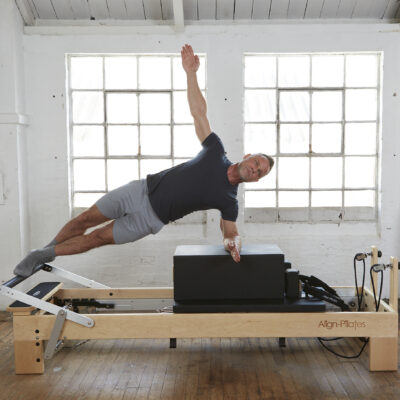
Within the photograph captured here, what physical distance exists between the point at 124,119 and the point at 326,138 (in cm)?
213

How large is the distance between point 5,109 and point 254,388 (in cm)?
346

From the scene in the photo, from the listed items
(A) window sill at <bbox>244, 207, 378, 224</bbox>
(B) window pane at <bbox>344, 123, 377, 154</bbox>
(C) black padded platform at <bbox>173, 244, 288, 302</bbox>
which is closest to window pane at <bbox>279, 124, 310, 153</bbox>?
(B) window pane at <bbox>344, 123, 377, 154</bbox>

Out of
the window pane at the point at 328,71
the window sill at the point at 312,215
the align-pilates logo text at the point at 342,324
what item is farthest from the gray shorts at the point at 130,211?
the window pane at the point at 328,71

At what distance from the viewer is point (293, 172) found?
5.23 metres

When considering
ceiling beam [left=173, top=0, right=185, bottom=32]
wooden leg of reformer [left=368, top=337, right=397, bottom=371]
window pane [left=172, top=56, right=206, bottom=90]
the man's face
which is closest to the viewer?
the man's face

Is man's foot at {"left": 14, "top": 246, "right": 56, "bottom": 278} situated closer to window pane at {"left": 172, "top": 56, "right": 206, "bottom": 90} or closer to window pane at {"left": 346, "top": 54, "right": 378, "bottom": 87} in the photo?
window pane at {"left": 172, "top": 56, "right": 206, "bottom": 90}

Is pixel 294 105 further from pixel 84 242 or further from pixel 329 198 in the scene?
pixel 84 242

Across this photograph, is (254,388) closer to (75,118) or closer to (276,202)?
(276,202)

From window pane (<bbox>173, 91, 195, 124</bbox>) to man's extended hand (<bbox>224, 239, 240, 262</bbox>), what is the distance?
2043 millimetres

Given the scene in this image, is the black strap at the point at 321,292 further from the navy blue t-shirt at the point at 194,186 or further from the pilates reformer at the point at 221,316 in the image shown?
the navy blue t-shirt at the point at 194,186

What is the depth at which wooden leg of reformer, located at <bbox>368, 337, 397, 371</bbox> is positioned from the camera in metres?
3.39

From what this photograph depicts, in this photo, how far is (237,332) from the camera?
3.34m

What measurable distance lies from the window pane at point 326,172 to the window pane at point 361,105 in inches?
18.9

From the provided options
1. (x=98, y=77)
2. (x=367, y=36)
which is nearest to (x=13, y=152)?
(x=98, y=77)
